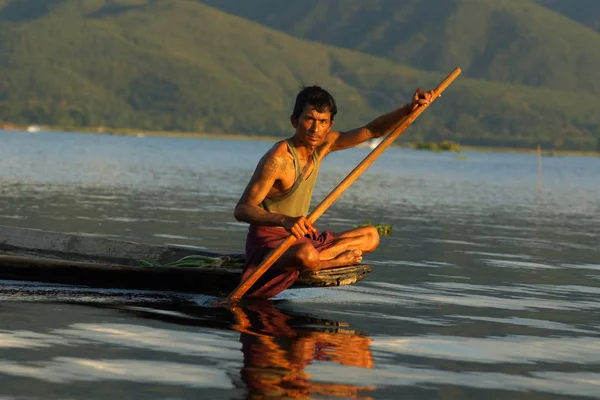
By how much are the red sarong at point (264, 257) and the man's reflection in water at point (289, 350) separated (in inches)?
8.3

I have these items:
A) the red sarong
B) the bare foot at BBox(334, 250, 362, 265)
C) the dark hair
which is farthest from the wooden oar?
the bare foot at BBox(334, 250, 362, 265)

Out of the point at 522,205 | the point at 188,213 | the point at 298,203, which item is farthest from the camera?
the point at 522,205

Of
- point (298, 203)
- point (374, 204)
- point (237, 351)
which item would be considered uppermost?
point (374, 204)

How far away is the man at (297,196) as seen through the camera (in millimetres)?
12336

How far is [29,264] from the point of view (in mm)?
13367

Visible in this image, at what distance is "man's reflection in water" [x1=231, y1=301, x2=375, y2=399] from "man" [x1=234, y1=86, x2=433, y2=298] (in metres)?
0.51

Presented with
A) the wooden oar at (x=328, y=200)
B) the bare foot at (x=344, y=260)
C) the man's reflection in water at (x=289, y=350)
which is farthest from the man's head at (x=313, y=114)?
the man's reflection in water at (x=289, y=350)

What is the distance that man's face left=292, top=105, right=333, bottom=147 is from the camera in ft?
40.7

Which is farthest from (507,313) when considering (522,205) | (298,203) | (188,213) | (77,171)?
(77,171)

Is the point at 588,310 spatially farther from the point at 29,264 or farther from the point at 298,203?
the point at 29,264

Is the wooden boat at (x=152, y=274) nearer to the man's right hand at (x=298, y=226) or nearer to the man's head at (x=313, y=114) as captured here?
the man's right hand at (x=298, y=226)

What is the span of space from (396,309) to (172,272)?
2.55 m

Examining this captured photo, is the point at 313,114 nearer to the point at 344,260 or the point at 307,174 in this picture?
the point at 307,174

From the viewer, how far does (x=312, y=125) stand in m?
12.5
